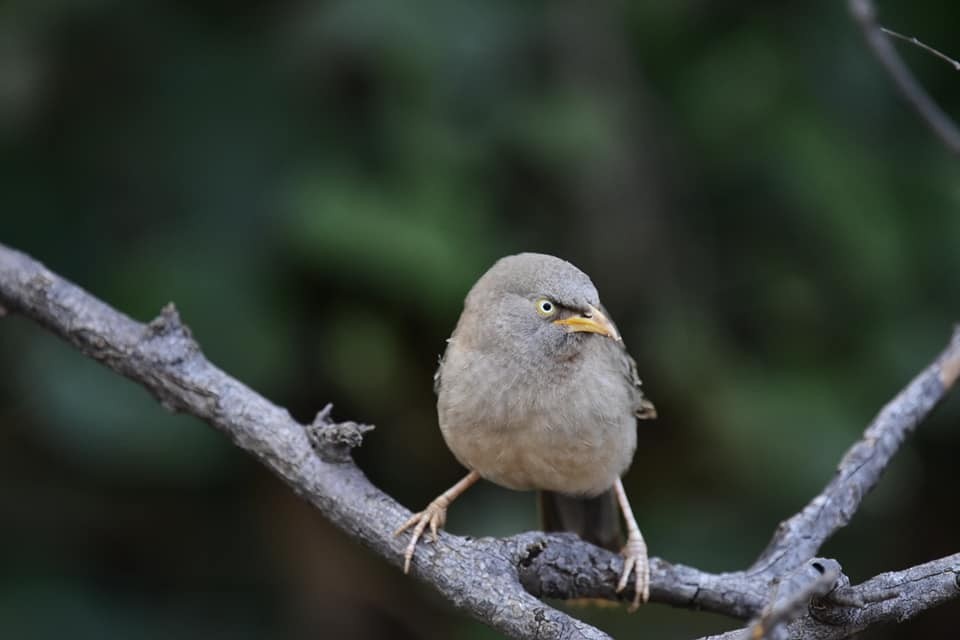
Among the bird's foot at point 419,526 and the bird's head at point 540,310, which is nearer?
the bird's foot at point 419,526

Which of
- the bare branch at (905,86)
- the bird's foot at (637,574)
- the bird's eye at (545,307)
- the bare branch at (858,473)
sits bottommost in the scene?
the bird's foot at (637,574)

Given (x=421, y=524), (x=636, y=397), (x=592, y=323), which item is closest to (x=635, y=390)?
(x=636, y=397)

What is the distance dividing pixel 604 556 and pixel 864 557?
203cm

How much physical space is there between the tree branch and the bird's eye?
2.29ft

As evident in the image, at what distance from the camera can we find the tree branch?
333 centimetres

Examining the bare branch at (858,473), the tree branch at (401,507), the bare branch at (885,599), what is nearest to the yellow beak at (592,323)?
the tree branch at (401,507)

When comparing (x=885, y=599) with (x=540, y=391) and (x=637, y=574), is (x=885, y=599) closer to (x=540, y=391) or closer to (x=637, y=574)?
(x=637, y=574)

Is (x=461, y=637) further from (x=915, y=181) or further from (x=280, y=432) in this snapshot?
(x=915, y=181)

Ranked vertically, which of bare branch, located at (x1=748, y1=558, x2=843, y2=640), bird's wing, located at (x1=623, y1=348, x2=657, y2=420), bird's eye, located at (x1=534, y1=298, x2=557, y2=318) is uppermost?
bird's eye, located at (x1=534, y1=298, x2=557, y2=318)

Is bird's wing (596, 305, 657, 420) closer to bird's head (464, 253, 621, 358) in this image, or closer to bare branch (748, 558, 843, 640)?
bird's head (464, 253, 621, 358)

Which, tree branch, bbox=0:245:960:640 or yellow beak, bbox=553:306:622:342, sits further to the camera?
yellow beak, bbox=553:306:622:342

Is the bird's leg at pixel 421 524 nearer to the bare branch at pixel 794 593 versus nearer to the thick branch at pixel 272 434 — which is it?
the thick branch at pixel 272 434

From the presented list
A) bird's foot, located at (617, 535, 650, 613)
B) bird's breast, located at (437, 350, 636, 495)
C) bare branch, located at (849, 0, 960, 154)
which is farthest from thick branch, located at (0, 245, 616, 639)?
bare branch, located at (849, 0, 960, 154)

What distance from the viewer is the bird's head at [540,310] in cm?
371
